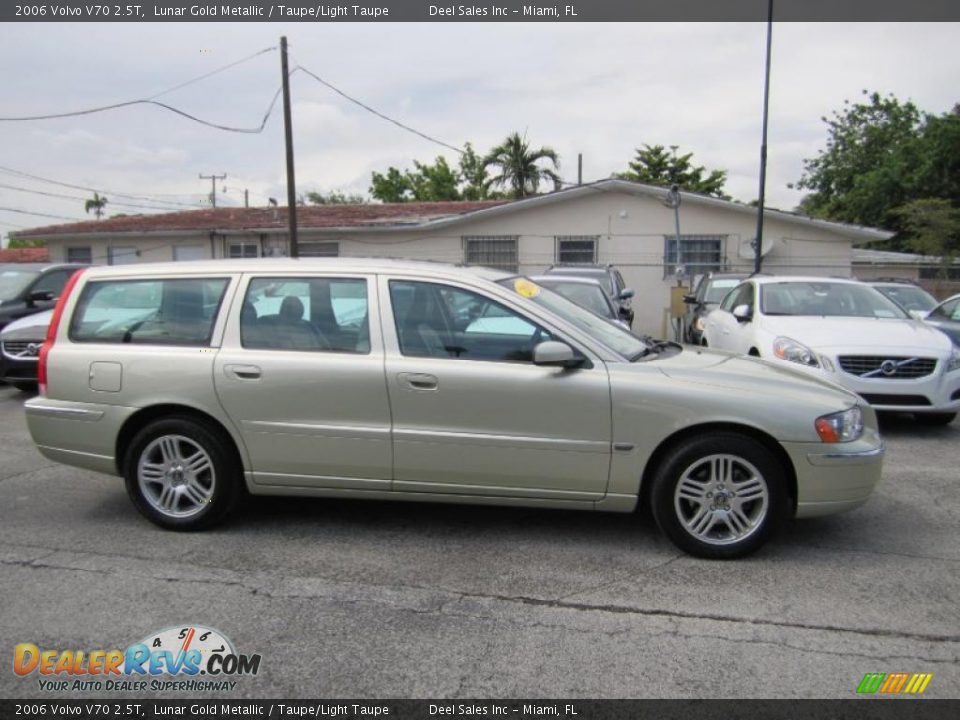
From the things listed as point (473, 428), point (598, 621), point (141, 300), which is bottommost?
point (598, 621)

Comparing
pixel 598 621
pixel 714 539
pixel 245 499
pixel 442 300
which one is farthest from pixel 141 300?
pixel 714 539

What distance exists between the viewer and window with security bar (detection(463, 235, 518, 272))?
19.6 metres

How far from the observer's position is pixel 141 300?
449cm

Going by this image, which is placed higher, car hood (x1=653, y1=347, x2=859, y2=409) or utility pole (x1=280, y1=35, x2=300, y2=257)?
utility pole (x1=280, y1=35, x2=300, y2=257)

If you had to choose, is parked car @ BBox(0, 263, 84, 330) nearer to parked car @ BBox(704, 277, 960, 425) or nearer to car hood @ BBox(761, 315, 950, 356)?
parked car @ BBox(704, 277, 960, 425)

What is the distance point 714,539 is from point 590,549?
0.67 metres

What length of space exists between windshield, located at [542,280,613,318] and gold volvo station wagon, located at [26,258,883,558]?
5.18 metres

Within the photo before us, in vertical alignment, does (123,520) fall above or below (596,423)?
below

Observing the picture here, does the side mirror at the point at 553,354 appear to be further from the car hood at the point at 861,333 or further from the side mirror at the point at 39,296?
the side mirror at the point at 39,296

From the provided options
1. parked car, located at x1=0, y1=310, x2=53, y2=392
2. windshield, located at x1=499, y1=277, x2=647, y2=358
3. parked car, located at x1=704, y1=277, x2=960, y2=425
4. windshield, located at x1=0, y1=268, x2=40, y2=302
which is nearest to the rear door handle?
windshield, located at x1=499, y1=277, x2=647, y2=358

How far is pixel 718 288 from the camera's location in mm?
12781

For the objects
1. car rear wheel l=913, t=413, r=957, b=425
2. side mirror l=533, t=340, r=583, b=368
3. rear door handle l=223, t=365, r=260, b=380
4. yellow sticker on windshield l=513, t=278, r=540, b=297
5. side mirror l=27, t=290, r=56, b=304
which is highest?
yellow sticker on windshield l=513, t=278, r=540, b=297

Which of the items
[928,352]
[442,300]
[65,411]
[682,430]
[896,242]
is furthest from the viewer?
[896,242]

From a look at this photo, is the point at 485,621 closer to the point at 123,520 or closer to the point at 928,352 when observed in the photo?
the point at 123,520
